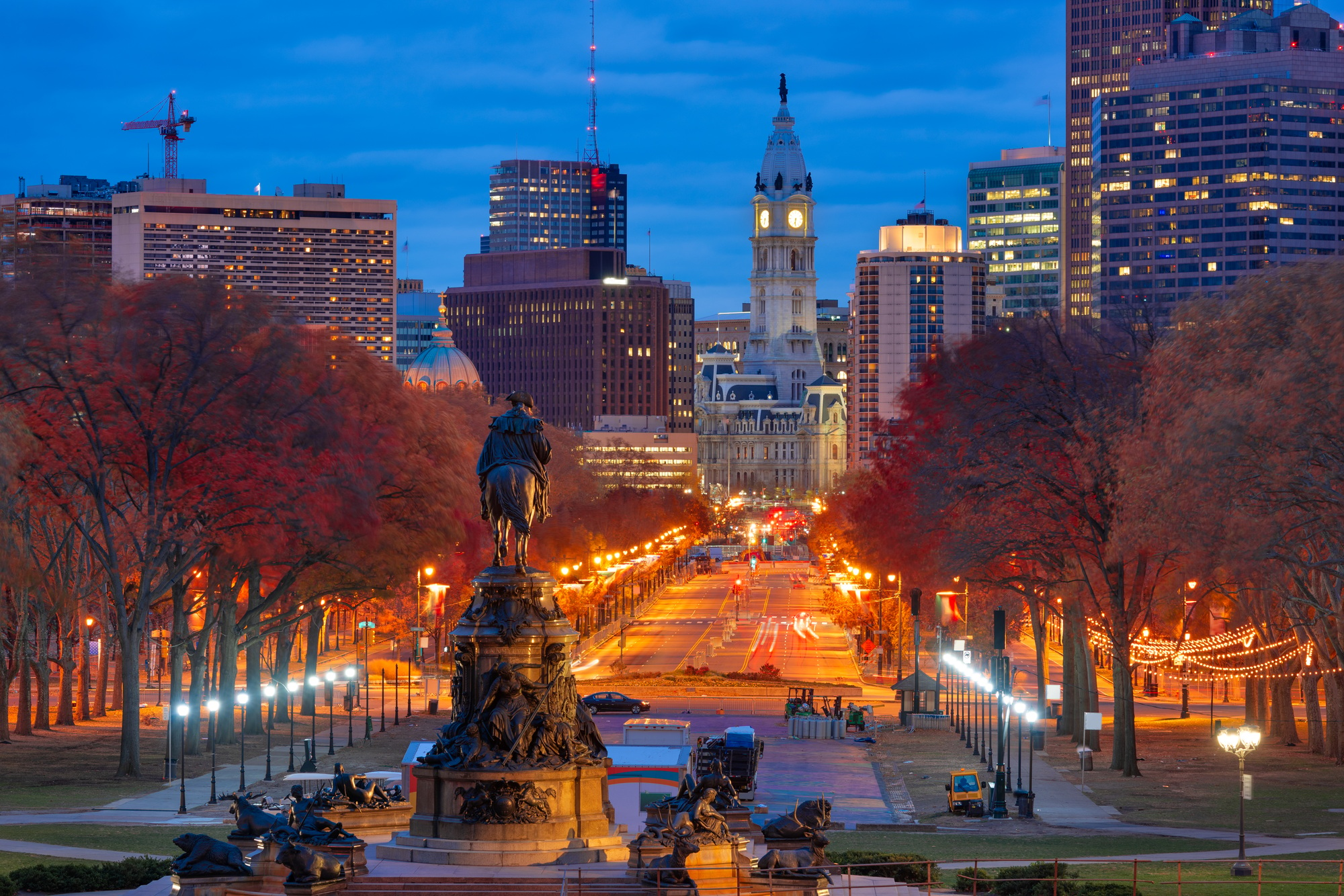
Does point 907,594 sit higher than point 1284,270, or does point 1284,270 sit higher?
point 1284,270

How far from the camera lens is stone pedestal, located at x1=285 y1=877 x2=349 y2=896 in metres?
28.1

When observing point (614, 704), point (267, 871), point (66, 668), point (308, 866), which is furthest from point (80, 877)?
point (614, 704)

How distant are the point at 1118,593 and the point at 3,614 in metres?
35.5

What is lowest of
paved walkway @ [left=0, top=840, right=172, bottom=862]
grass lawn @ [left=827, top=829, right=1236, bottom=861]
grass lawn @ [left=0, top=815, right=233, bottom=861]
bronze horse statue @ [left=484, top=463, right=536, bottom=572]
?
grass lawn @ [left=827, top=829, right=1236, bottom=861]

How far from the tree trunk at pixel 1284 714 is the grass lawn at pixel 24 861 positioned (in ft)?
146

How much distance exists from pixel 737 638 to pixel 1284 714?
5528cm

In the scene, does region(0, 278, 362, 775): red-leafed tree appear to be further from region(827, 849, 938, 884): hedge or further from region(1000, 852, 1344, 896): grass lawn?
region(1000, 852, 1344, 896): grass lawn

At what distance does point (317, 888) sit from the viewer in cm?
2816

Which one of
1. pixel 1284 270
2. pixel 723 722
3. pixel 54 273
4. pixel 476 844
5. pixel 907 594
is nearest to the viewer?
pixel 476 844

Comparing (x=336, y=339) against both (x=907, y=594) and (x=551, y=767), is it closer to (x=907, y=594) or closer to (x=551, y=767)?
(x=907, y=594)

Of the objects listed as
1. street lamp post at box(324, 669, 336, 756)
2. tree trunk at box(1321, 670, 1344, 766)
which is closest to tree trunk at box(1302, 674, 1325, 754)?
tree trunk at box(1321, 670, 1344, 766)

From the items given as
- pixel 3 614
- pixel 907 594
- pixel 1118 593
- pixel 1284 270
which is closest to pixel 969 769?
pixel 1118 593

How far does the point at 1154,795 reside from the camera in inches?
2067

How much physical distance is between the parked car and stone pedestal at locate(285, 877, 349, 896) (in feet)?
153
